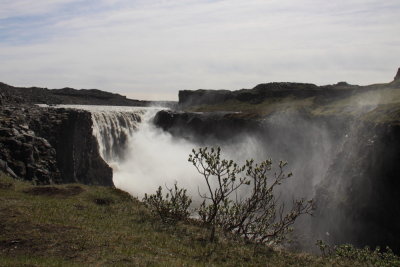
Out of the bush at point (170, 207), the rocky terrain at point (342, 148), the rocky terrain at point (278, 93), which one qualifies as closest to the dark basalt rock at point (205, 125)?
the rocky terrain at point (342, 148)

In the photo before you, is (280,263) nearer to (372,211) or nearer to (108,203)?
(108,203)

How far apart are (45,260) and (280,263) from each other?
30.6 ft

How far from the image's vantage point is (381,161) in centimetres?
4547

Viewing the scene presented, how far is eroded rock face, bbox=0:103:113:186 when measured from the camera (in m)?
39.6

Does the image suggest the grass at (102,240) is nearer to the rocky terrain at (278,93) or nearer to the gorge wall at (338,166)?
the gorge wall at (338,166)

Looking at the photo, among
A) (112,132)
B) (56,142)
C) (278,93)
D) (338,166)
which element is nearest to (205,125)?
(112,132)

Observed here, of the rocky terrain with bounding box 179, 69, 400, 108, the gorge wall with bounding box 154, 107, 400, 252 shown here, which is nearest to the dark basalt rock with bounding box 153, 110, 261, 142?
the gorge wall with bounding box 154, 107, 400, 252

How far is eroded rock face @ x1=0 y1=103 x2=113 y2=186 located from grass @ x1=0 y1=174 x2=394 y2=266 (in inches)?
647

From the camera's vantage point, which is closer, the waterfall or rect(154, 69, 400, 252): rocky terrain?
rect(154, 69, 400, 252): rocky terrain

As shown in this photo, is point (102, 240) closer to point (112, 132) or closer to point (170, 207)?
point (170, 207)

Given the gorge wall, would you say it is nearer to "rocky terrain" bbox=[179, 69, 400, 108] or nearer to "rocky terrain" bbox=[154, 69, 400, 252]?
"rocky terrain" bbox=[154, 69, 400, 252]

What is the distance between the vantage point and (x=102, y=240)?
15516 millimetres

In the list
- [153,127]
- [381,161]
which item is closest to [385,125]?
[381,161]

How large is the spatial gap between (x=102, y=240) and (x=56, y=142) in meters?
41.5
